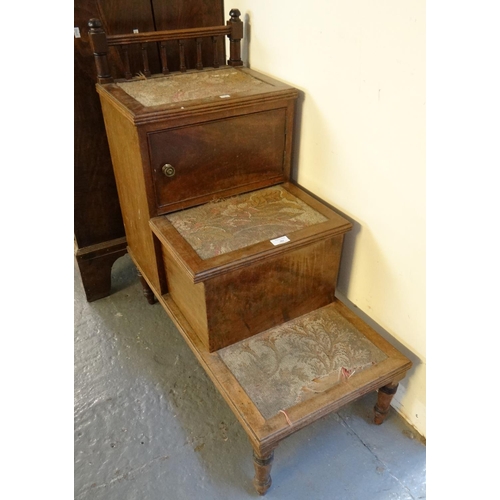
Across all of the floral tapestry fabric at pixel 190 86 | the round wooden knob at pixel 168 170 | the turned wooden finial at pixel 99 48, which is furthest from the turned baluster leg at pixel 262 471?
the turned wooden finial at pixel 99 48

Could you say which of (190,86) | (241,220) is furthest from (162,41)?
(241,220)

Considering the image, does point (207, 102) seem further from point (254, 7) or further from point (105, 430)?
point (105, 430)

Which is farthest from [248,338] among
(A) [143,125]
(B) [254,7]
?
(B) [254,7]

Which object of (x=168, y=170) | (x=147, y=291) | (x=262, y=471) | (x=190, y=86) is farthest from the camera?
(x=147, y=291)

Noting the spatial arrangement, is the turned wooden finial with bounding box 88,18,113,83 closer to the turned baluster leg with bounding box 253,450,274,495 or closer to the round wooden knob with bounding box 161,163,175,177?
the round wooden knob with bounding box 161,163,175,177

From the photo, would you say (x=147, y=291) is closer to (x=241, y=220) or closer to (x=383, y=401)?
(x=241, y=220)

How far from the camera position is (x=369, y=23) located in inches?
38.7

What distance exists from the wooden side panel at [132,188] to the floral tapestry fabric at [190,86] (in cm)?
9

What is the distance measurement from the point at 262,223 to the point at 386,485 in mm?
755

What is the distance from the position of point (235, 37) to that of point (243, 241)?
0.72 m

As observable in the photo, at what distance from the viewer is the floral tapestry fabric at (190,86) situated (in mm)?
1216

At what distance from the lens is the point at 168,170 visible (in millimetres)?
1188

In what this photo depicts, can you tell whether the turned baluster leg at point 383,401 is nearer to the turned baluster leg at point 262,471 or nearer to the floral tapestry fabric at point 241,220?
the turned baluster leg at point 262,471

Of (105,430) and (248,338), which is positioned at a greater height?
(248,338)
